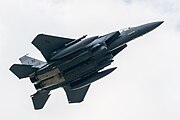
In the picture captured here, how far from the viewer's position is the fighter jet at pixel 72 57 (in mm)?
53875

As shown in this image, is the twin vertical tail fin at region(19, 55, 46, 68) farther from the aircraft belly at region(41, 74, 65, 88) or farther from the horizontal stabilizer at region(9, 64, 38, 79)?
the aircraft belly at region(41, 74, 65, 88)

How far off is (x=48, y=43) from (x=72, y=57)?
104 inches

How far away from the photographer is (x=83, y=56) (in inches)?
2121

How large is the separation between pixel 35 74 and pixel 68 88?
5415mm

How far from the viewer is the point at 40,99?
192ft

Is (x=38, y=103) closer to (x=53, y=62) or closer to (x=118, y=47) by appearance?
(x=53, y=62)

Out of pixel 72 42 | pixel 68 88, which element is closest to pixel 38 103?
pixel 68 88

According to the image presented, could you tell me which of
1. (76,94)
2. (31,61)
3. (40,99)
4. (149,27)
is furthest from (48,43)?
(149,27)

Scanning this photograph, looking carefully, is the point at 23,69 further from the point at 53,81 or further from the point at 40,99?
the point at 40,99

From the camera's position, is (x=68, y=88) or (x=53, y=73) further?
(x=68, y=88)

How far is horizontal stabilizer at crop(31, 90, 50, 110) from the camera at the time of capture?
58.4m

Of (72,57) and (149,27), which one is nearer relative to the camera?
(72,57)

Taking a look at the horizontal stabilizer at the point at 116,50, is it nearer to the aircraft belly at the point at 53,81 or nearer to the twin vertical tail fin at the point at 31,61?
the aircraft belly at the point at 53,81

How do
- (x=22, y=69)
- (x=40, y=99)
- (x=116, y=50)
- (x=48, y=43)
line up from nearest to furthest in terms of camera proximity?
1. (x=48, y=43)
2. (x=116, y=50)
3. (x=22, y=69)
4. (x=40, y=99)
